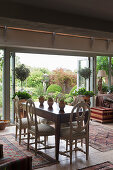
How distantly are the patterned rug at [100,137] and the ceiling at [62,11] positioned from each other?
2937 millimetres

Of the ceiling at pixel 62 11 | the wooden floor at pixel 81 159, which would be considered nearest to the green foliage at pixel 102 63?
the wooden floor at pixel 81 159

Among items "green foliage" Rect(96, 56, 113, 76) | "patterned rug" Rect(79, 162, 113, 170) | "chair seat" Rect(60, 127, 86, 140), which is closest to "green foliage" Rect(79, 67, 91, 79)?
"green foliage" Rect(96, 56, 113, 76)

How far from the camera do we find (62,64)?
13648mm

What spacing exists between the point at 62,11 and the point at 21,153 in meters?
2.98

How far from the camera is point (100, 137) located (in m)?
5.66

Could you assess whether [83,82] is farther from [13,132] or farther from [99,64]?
[13,132]

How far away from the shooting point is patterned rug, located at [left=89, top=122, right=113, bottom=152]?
4902 millimetres

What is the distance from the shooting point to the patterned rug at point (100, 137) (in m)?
4.90

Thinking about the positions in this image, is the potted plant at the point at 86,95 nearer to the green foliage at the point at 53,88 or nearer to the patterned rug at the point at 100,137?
the patterned rug at the point at 100,137

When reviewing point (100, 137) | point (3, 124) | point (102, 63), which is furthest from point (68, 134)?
point (102, 63)

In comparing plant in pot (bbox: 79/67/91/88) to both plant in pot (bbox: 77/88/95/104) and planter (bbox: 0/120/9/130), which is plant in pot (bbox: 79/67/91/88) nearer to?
plant in pot (bbox: 77/88/95/104)

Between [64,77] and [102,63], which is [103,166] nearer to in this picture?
[102,63]

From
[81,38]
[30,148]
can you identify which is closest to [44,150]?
[30,148]

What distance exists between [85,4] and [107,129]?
485 cm
